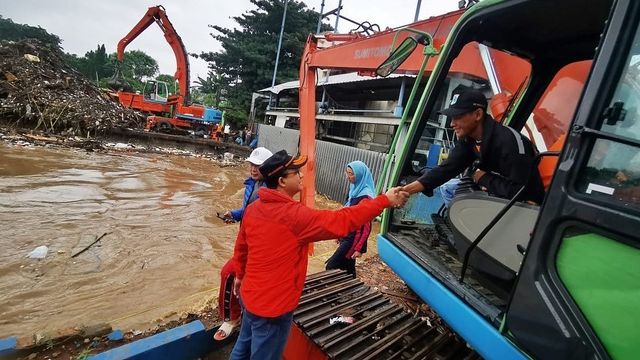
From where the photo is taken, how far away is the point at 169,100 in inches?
788

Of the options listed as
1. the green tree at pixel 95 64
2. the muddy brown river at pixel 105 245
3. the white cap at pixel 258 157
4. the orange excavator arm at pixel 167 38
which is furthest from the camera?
the green tree at pixel 95 64

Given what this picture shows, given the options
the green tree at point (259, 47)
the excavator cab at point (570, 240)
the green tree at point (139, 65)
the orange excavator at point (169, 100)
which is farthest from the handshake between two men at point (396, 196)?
the green tree at point (139, 65)

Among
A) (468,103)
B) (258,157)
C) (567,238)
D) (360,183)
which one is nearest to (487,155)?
(468,103)

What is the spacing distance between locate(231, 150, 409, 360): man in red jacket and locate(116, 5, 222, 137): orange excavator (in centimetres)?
1801

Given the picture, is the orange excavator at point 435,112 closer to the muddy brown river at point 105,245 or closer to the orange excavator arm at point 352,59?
the orange excavator arm at point 352,59

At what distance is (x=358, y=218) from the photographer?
203cm

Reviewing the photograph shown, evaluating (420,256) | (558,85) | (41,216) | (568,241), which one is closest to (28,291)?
(41,216)

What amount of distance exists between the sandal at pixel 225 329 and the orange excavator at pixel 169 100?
17.3 meters

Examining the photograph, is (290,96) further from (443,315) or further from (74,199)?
(443,315)

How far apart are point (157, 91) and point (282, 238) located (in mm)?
21362

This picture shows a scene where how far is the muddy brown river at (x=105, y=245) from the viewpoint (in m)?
3.65

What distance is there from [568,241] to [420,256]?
3.53ft

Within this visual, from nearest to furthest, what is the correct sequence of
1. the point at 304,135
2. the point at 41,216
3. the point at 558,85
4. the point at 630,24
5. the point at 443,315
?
the point at 630,24 → the point at 443,315 → the point at 558,85 → the point at 304,135 → the point at 41,216

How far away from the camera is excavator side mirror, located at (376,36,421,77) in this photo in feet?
9.05
